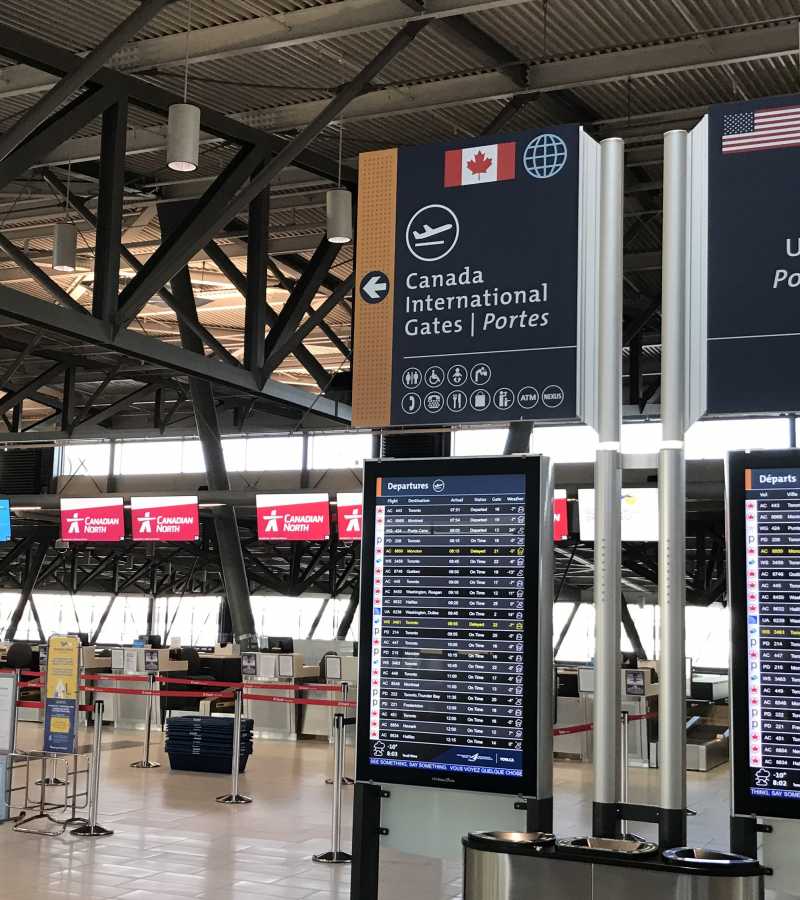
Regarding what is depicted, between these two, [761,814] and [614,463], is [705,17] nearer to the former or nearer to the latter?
[614,463]

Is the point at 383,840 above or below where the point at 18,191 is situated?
below

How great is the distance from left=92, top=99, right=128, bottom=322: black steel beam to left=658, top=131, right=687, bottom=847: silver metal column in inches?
210

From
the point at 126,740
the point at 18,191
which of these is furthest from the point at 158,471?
the point at 18,191

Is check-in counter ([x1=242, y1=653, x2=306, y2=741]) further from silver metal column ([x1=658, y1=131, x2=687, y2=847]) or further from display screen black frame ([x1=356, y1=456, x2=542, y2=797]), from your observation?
silver metal column ([x1=658, y1=131, x2=687, y2=847])

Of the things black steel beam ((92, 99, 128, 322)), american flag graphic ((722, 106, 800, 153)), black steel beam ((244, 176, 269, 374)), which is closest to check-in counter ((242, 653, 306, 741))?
black steel beam ((244, 176, 269, 374))

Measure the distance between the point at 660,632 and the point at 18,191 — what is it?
10.9 metres

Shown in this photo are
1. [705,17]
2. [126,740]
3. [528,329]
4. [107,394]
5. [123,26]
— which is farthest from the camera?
[107,394]

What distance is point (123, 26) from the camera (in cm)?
730

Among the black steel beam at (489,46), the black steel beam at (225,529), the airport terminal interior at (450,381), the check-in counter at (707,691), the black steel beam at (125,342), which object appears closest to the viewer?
the airport terminal interior at (450,381)

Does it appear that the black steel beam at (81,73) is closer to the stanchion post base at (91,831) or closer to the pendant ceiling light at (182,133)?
the pendant ceiling light at (182,133)

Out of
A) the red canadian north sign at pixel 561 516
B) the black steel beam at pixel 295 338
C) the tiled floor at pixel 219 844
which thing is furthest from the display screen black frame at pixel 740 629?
the red canadian north sign at pixel 561 516

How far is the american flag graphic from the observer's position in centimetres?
402

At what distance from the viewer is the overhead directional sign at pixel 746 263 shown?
3.94 m

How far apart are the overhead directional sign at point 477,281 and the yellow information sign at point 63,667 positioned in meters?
6.33
